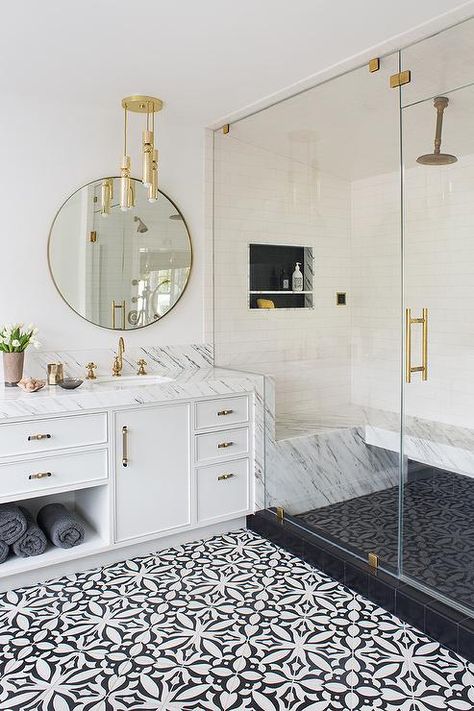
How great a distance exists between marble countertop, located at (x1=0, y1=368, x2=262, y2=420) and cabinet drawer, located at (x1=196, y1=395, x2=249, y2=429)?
2.3 inches

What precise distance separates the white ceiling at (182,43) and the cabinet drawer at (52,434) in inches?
67.7

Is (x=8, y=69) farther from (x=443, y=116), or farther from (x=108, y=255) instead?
(x=443, y=116)

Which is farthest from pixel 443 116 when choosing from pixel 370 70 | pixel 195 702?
pixel 195 702

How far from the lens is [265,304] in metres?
3.67

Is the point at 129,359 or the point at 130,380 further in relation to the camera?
the point at 129,359

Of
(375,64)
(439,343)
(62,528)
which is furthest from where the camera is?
(62,528)

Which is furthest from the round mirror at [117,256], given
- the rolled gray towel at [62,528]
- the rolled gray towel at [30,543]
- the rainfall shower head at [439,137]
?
the rainfall shower head at [439,137]

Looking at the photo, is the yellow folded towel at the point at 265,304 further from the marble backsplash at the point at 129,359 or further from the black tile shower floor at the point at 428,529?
the black tile shower floor at the point at 428,529

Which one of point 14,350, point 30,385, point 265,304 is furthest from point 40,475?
point 265,304

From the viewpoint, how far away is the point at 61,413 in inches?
117

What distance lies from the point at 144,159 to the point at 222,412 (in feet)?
4.84

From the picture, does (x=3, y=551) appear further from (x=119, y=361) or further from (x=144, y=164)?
(x=144, y=164)

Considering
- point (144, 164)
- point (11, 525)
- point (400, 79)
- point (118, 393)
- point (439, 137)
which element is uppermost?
point (400, 79)

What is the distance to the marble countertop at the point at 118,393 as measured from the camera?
2.90 metres
